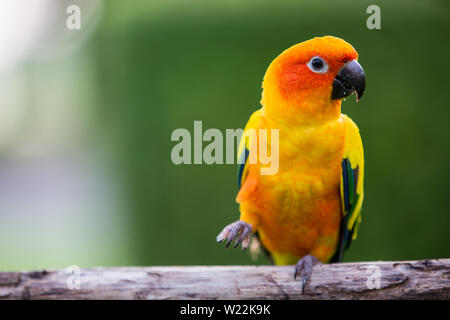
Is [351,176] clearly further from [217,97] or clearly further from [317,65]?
[217,97]

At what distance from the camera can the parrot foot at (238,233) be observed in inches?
81.4

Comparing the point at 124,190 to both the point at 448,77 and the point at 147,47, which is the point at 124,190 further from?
the point at 448,77

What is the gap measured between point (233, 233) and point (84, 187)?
4124mm

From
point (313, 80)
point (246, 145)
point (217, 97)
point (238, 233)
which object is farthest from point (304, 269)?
point (217, 97)

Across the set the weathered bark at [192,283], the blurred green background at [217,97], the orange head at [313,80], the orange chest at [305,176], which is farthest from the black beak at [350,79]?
the blurred green background at [217,97]

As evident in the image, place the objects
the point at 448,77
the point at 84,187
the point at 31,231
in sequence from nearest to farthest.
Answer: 1. the point at 448,77
2. the point at 84,187
3. the point at 31,231

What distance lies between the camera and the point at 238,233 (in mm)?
2158

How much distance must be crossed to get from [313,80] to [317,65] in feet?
0.24

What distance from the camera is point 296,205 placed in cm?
215

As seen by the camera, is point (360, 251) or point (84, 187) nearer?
point (360, 251)

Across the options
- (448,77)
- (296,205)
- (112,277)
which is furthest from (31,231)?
(448,77)

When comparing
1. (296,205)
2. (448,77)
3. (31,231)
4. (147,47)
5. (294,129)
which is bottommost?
(31,231)

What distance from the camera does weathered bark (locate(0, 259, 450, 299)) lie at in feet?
6.08

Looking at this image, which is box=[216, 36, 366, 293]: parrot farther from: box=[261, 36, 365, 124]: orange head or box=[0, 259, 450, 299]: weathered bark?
box=[0, 259, 450, 299]: weathered bark
